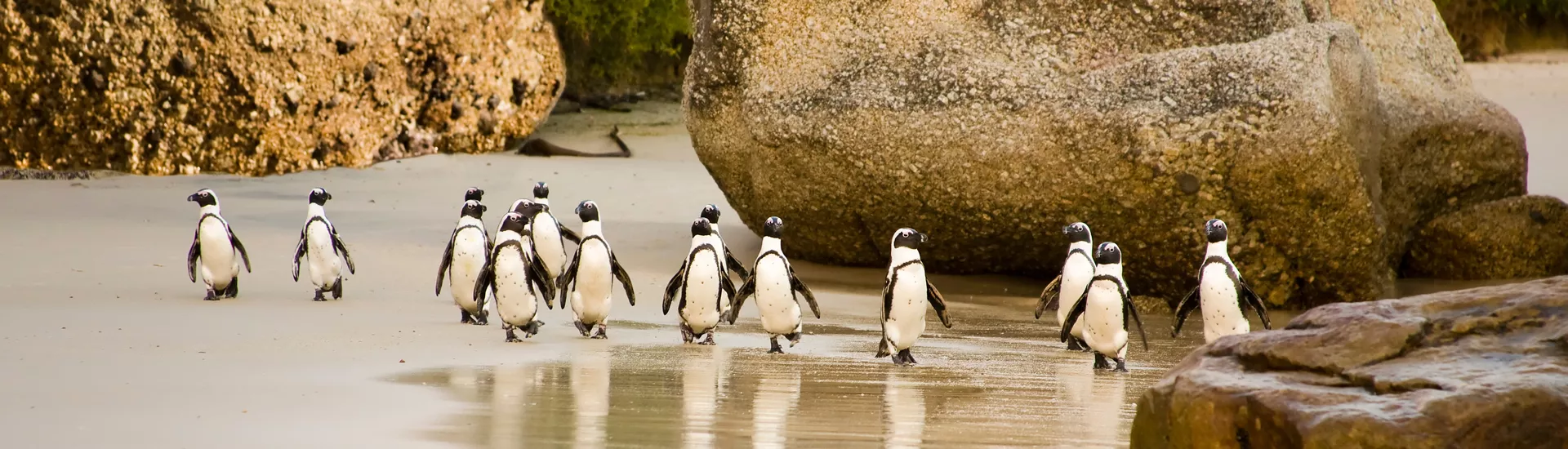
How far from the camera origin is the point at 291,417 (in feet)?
14.5

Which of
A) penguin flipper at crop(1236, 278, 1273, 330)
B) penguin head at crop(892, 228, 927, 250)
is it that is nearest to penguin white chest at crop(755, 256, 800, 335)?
penguin head at crop(892, 228, 927, 250)

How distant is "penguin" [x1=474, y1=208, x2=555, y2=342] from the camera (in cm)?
670

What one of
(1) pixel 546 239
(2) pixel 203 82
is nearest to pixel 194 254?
(1) pixel 546 239

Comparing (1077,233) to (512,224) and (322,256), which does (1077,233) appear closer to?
(512,224)

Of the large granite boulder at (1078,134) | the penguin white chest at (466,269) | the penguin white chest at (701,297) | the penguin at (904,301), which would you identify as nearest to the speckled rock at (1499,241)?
the large granite boulder at (1078,134)

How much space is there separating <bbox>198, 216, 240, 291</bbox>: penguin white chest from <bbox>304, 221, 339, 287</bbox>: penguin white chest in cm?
34

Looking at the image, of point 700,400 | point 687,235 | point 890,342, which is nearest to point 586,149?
point 687,235

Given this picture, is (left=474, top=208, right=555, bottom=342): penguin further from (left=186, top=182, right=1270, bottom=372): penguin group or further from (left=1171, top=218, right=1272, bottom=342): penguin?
(left=1171, top=218, right=1272, bottom=342): penguin

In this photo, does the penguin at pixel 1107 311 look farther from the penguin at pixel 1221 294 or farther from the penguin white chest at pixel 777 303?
the penguin white chest at pixel 777 303

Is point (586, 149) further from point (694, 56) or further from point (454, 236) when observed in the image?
point (454, 236)

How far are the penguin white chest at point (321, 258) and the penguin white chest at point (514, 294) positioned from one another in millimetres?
1186

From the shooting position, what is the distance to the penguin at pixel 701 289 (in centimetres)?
669

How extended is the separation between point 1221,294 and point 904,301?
1.41 m

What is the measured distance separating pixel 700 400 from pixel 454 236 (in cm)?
275
